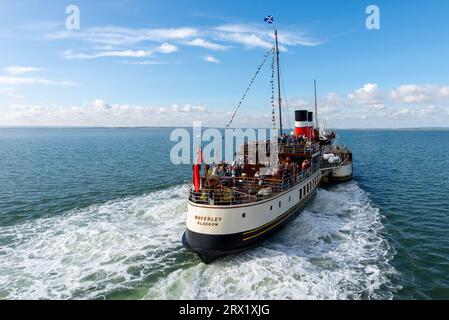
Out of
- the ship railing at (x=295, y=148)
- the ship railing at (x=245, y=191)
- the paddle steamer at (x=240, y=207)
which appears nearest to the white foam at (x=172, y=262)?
the paddle steamer at (x=240, y=207)

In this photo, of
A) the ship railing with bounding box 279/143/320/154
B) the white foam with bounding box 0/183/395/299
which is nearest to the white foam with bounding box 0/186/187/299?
the white foam with bounding box 0/183/395/299

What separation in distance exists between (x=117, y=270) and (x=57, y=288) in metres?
3.29

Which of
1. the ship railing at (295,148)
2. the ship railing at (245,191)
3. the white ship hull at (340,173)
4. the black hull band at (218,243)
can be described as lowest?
the black hull band at (218,243)

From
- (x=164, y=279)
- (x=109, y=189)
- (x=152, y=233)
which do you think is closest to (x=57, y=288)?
(x=164, y=279)

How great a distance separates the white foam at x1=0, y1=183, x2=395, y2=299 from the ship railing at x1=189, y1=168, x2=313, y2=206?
3740 mm

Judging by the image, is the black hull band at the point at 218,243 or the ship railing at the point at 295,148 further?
the ship railing at the point at 295,148

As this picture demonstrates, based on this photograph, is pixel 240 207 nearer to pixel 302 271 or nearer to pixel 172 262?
pixel 302 271

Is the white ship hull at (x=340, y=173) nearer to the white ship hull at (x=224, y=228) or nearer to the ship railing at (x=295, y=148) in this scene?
the ship railing at (x=295, y=148)

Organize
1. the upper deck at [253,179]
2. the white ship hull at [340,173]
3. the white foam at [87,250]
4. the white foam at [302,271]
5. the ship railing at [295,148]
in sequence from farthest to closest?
the white ship hull at [340,173], the ship railing at [295,148], the upper deck at [253,179], the white foam at [87,250], the white foam at [302,271]

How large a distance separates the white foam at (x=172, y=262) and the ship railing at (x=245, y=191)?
3.74 meters

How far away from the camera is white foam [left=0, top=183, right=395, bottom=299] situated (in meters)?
15.7

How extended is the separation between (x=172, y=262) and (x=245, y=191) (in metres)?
7.61

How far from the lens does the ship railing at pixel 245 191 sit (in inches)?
742
